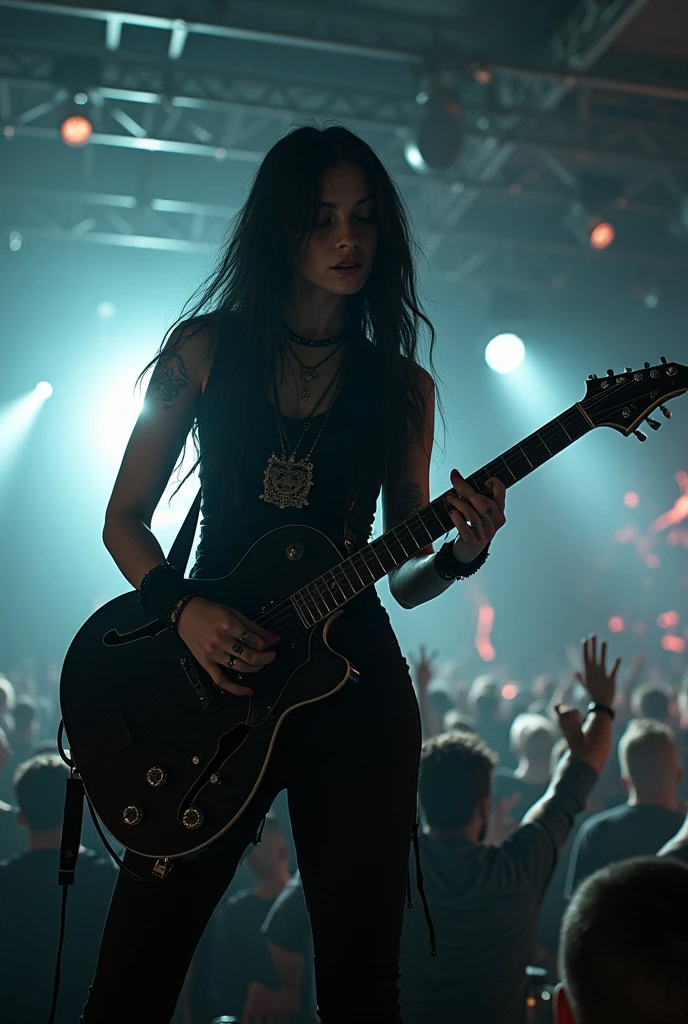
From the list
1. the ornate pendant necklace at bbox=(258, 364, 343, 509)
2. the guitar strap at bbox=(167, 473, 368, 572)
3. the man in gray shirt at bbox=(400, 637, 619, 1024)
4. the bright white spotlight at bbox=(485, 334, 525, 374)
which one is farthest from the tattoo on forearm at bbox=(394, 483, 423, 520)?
A: the bright white spotlight at bbox=(485, 334, 525, 374)

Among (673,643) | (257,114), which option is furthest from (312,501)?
(673,643)

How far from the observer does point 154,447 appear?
230cm

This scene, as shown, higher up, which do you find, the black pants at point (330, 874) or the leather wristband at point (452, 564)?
the leather wristband at point (452, 564)

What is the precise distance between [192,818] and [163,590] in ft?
1.52

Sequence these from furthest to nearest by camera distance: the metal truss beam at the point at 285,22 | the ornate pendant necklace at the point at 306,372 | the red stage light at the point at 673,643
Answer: the red stage light at the point at 673,643 → the metal truss beam at the point at 285,22 → the ornate pendant necklace at the point at 306,372

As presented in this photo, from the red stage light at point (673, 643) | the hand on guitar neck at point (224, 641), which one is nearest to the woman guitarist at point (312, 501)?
the hand on guitar neck at point (224, 641)

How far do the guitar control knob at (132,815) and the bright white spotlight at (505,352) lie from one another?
1414cm

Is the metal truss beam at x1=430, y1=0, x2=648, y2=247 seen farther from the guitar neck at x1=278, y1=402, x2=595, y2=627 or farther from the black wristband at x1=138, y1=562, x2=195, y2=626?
the black wristband at x1=138, y1=562, x2=195, y2=626

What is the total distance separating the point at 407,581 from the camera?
2.30 m

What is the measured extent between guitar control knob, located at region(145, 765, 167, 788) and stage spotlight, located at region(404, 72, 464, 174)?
7934 mm

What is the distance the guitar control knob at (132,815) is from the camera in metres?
1.96

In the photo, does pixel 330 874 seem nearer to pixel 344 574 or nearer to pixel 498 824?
pixel 344 574

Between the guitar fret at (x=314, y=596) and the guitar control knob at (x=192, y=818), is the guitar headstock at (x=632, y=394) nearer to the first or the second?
the guitar fret at (x=314, y=596)

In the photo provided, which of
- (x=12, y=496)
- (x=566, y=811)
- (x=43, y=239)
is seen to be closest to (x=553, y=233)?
(x=43, y=239)
